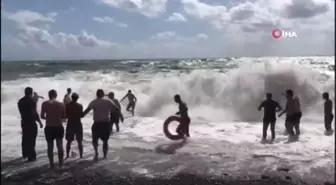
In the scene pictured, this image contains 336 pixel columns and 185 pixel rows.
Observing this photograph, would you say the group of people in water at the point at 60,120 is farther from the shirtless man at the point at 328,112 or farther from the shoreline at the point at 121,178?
the shirtless man at the point at 328,112

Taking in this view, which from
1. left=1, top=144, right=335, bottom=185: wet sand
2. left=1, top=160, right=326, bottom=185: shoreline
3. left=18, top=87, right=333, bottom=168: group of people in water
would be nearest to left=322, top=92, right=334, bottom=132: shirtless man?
left=1, top=144, right=335, bottom=185: wet sand

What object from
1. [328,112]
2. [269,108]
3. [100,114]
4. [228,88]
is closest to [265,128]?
[269,108]

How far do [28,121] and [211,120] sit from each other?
298 inches

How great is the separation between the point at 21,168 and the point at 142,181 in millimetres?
2336

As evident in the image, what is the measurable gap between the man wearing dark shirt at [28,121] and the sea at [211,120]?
0.89 feet

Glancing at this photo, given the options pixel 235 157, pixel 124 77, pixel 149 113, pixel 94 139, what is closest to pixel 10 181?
pixel 94 139

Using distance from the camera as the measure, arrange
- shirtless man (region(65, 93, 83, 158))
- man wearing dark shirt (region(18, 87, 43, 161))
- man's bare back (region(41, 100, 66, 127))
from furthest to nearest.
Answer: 1. shirtless man (region(65, 93, 83, 158))
2. man wearing dark shirt (region(18, 87, 43, 161))
3. man's bare back (region(41, 100, 66, 127))

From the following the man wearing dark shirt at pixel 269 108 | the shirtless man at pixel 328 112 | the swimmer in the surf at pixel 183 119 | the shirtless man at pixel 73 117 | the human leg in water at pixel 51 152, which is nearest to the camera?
the human leg in water at pixel 51 152

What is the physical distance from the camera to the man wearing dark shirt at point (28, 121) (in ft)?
23.6

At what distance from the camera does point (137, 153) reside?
858 cm

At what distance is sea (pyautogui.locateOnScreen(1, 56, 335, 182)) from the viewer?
764 centimetres

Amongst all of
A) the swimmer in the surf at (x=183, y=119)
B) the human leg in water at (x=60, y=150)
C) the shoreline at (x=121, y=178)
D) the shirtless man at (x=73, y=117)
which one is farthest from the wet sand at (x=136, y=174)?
the swimmer in the surf at (x=183, y=119)

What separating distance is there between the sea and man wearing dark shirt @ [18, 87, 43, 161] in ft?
0.89

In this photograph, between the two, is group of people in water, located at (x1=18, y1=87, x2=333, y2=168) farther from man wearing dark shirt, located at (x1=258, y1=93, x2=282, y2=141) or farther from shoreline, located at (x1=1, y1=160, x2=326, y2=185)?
man wearing dark shirt, located at (x1=258, y1=93, x2=282, y2=141)
